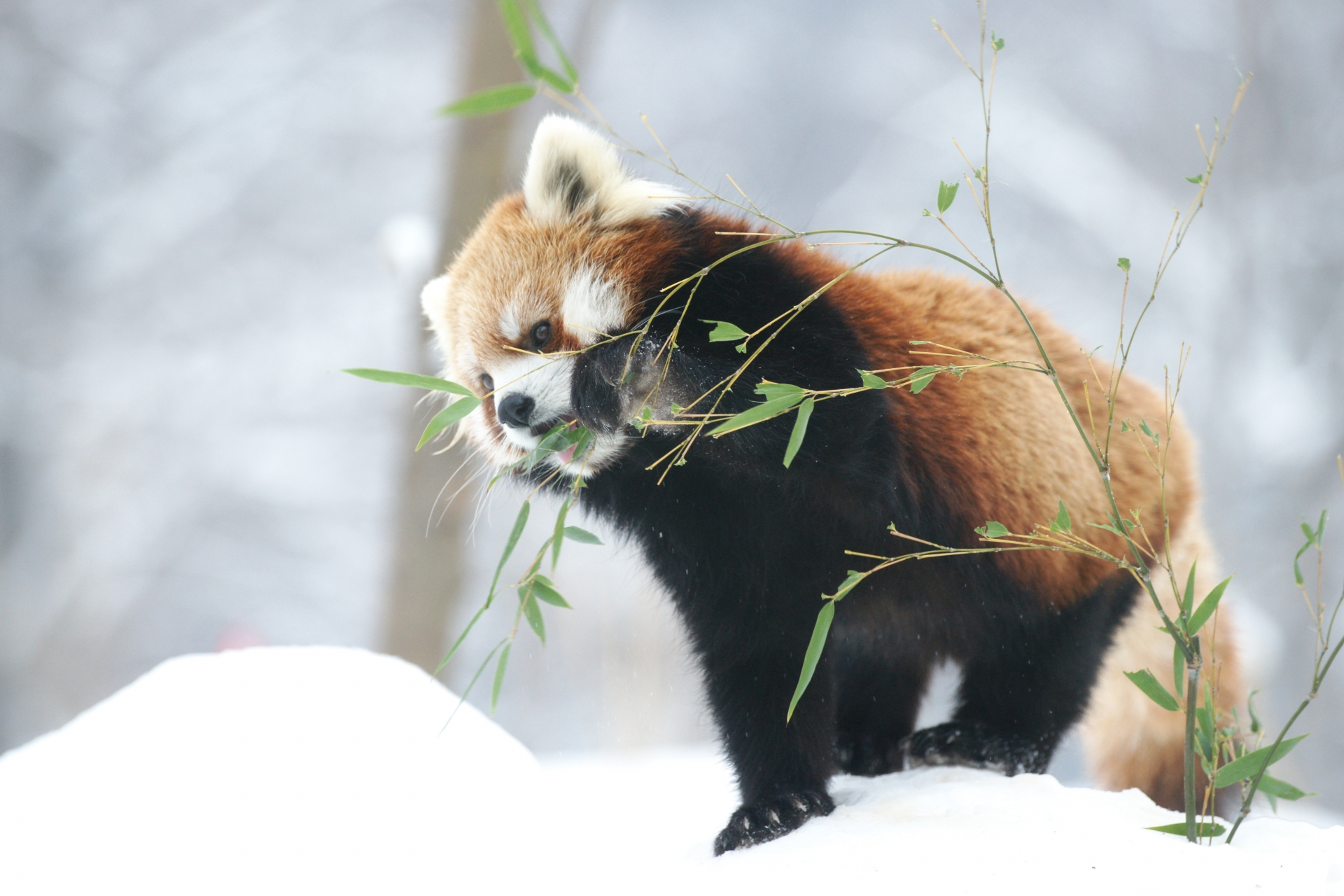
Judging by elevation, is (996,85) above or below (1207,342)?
above

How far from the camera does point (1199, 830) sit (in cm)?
126

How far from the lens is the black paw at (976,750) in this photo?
1751mm

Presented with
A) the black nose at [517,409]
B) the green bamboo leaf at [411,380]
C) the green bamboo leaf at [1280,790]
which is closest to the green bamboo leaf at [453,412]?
the green bamboo leaf at [411,380]

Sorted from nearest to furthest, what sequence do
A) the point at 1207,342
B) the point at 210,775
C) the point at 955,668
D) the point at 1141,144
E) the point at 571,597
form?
the point at 210,775
the point at 955,668
the point at 571,597
the point at 1207,342
the point at 1141,144

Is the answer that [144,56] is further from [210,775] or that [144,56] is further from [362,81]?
[210,775]

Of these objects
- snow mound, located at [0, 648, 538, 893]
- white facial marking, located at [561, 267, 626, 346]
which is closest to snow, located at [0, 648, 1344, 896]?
snow mound, located at [0, 648, 538, 893]

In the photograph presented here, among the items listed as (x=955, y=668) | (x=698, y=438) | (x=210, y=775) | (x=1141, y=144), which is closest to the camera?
(x=698, y=438)

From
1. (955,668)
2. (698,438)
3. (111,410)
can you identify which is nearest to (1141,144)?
(955,668)

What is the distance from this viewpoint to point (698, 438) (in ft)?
4.82

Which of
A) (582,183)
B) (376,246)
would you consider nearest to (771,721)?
(582,183)

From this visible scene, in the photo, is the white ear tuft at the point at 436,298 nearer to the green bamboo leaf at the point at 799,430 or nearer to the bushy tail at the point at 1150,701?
the green bamboo leaf at the point at 799,430

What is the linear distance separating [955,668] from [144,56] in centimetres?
696

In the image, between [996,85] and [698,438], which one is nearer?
[698,438]

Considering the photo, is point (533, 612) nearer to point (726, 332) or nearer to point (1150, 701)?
point (726, 332)
